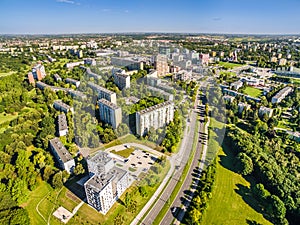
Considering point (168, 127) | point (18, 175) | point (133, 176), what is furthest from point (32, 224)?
point (168, 127)

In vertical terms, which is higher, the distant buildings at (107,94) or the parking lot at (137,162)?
the distant buildings at (107,94)

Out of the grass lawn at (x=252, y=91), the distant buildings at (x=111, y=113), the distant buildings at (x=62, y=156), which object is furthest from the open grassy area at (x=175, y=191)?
the grass lawn at (x=252, y=91)

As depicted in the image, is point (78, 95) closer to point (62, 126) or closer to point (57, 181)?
point (62, 126)

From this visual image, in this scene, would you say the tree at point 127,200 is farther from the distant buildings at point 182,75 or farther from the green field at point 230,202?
the distant buildings at point 182,75

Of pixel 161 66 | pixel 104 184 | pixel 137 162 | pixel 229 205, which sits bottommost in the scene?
pixel 229 205

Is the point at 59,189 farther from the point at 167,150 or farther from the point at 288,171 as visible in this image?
the point at 288,171

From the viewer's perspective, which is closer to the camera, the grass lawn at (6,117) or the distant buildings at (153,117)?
the distant buildings at (153,117)

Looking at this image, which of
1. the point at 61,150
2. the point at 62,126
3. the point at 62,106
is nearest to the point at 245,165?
the point at 61,150
